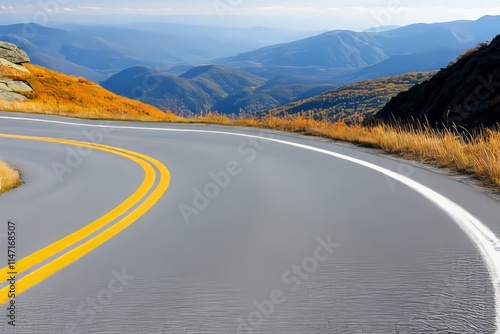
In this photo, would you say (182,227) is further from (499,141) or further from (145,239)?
(499,141)

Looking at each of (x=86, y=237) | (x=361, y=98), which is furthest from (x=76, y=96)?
(x=361, y=98)

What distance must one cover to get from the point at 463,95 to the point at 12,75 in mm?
31342

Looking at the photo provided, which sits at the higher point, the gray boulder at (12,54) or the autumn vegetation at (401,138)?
the gray boulder at (12,54)

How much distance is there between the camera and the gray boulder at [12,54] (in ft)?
136

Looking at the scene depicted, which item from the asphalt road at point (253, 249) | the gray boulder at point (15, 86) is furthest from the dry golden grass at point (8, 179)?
the gray boulder at point (15, 86)

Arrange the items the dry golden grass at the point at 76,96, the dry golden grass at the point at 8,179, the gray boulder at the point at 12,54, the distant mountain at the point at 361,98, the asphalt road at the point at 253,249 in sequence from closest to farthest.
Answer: the asphalt road at the point at 253,249
the dry golden grass at the point at 8,179
the dry golden grass at the point at 76,96
the gray boulder at the point at 12,54
the distant mountain at the point at 361,98

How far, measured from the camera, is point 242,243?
16.3ft

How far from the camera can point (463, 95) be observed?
1387 cm

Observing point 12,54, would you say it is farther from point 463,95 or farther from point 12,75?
point 463,95

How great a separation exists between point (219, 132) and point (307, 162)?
5908 millimetres

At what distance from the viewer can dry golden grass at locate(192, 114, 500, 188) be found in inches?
324

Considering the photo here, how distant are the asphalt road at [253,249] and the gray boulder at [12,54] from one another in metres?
36.1

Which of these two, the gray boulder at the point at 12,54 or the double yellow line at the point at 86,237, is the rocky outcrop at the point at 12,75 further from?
the double yellow line at the point at 86,237

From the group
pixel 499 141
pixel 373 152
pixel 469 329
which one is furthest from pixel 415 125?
pixel 469 329
